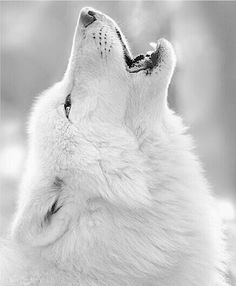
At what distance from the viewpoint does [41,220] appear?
8.53 ft

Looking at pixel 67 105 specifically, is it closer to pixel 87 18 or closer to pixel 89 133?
pixel 89 133

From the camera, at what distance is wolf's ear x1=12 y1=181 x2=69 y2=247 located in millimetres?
2594

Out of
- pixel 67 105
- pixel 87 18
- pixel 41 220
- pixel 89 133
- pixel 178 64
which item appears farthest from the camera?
pixel 178 64

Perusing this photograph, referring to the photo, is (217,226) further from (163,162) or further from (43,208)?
(43,208)

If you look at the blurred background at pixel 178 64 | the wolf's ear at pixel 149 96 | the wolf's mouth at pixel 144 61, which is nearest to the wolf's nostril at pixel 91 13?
the wolf's mouth at pixel 144 61

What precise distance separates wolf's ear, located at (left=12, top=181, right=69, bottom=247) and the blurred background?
2.81m

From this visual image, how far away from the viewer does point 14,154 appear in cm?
606

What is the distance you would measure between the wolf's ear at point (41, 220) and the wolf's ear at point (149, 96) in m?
0.60

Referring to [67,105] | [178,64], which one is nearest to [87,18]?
[67,105]

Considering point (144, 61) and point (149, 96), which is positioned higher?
point (144, 61)

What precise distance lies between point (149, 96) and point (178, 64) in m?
3.16

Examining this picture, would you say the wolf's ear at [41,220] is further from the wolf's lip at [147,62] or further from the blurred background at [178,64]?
the blurred background at [178,64]

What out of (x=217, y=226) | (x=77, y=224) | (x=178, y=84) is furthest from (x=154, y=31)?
(x=77, y=224)

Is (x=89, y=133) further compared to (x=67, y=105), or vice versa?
(x=67, y=105)
